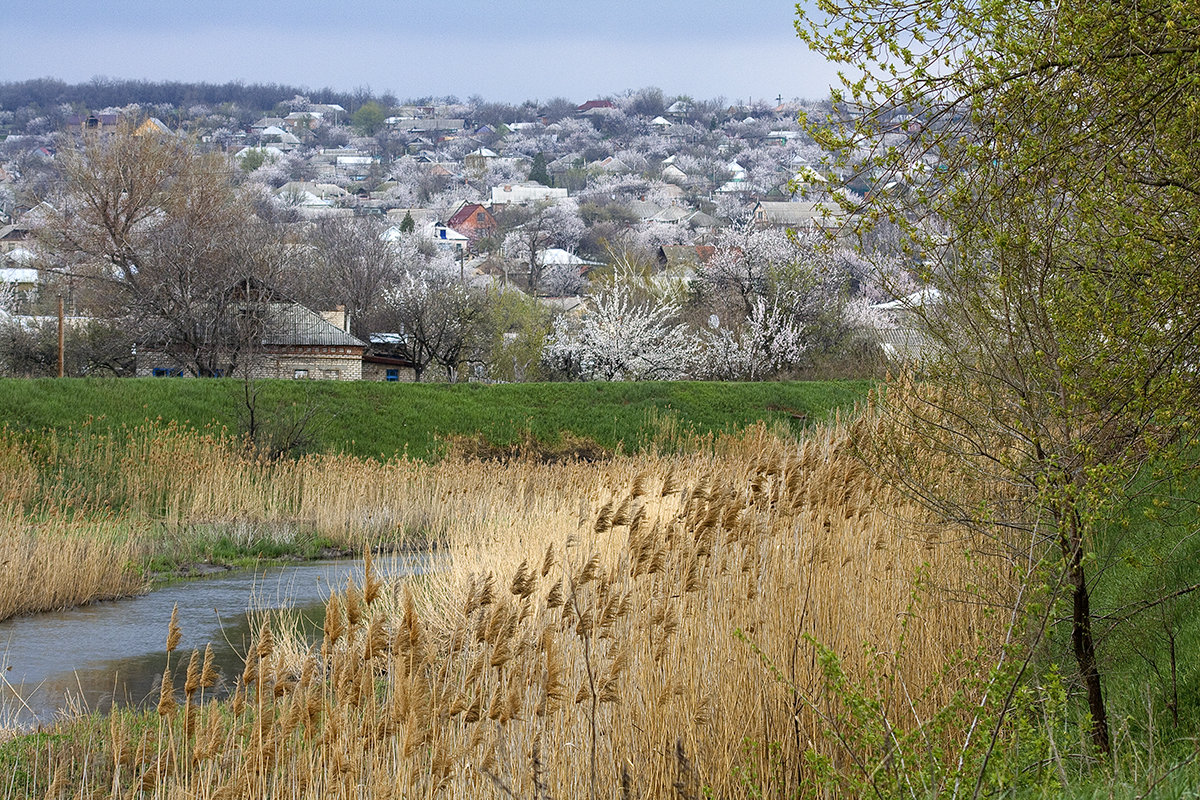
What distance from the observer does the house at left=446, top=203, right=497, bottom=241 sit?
126 meters

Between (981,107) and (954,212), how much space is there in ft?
2.10

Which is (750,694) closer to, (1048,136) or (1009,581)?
(1009,581)

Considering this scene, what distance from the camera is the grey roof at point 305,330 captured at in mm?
43062

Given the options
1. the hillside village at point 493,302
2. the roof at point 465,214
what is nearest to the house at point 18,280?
the hillside village at point 493,302

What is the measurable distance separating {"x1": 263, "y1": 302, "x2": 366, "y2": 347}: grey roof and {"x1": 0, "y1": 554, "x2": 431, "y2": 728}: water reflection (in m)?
30.1

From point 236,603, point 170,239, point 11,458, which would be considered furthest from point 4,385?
point 170,239

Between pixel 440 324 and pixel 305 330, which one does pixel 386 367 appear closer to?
pixel 305 330

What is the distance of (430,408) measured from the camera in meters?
27.4

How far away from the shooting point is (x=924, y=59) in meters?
5.22

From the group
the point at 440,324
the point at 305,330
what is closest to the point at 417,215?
the point at 305,330

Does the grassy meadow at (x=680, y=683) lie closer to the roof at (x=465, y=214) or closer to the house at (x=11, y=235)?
the house at (x=11, y=235)

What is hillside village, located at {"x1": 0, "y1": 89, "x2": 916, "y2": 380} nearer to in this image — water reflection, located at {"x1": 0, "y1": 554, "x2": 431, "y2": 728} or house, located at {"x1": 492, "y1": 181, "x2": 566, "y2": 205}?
water reflection, located at {"x1": 0, "y1": 554, "x2": 431, "y2": 728}

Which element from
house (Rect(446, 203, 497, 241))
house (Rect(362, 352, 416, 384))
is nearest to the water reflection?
house (Rect(362, 352, 416, 384))

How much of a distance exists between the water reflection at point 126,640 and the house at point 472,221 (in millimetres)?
113078
